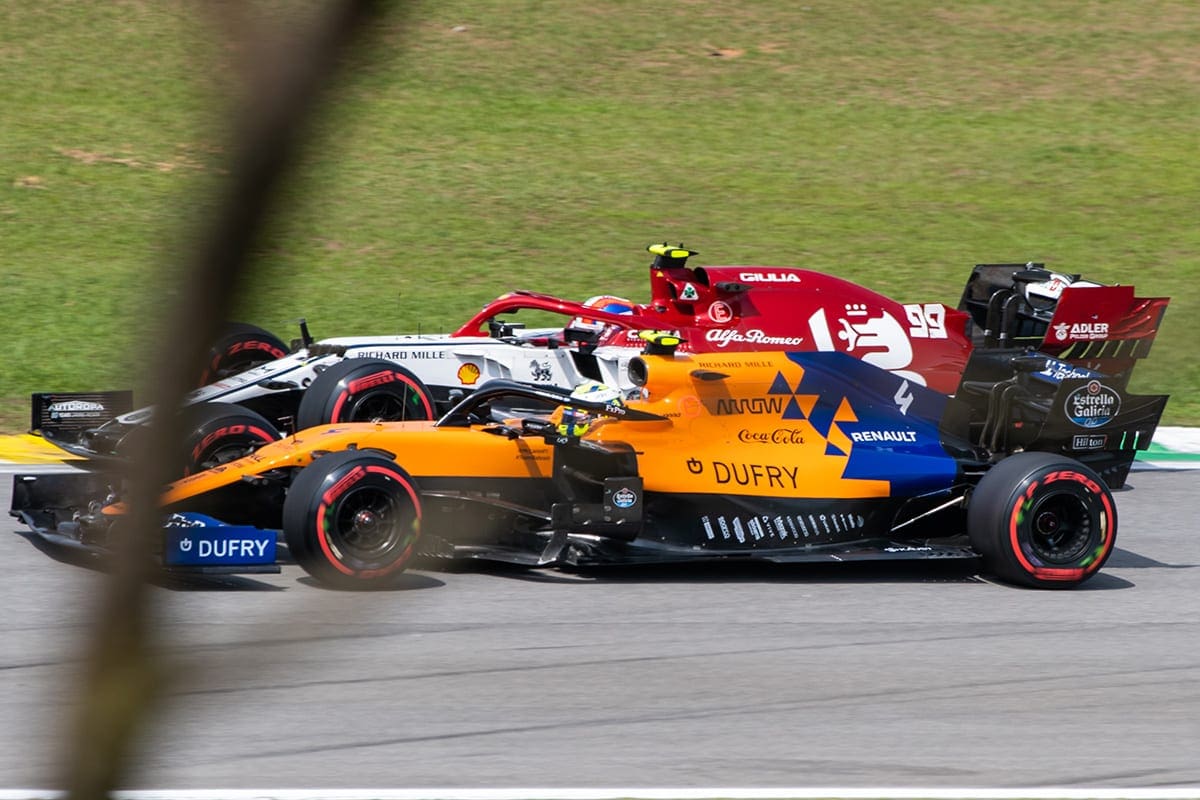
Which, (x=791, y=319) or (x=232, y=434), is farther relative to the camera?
(x=791, y=319)

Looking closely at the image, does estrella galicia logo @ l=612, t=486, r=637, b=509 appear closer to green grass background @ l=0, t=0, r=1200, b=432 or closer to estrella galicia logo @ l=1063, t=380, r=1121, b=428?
estrella galicia logo @ l=1063, t=380, r=1121, b=428

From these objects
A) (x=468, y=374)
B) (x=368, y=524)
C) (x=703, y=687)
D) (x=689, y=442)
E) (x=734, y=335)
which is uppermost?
(x=734, y=335)

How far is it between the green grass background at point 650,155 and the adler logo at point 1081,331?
341 centimetres

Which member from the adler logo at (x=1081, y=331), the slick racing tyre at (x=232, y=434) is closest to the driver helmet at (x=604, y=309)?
the adler logo at (x=1081, y=331)

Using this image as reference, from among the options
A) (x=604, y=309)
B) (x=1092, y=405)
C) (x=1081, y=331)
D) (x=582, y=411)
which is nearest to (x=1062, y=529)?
(x=1092, y=405)

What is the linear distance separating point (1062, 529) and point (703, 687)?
108 inches

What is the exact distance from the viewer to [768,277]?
11.5 metres

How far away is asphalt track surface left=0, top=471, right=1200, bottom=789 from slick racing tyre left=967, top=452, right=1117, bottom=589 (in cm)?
14

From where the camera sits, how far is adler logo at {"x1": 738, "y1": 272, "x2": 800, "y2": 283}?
11492 mm

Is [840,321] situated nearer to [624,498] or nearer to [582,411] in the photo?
[582,411]

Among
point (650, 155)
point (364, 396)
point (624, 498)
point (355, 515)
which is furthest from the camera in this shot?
point (650, 155)

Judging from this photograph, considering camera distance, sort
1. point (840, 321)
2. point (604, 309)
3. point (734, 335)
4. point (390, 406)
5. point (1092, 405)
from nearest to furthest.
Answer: point (1092, 405) < point (390, 406) < point (734, 335) < point (840, 321) < point (604, 309)

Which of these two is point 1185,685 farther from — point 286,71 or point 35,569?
point 286,71

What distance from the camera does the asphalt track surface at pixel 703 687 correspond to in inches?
220
